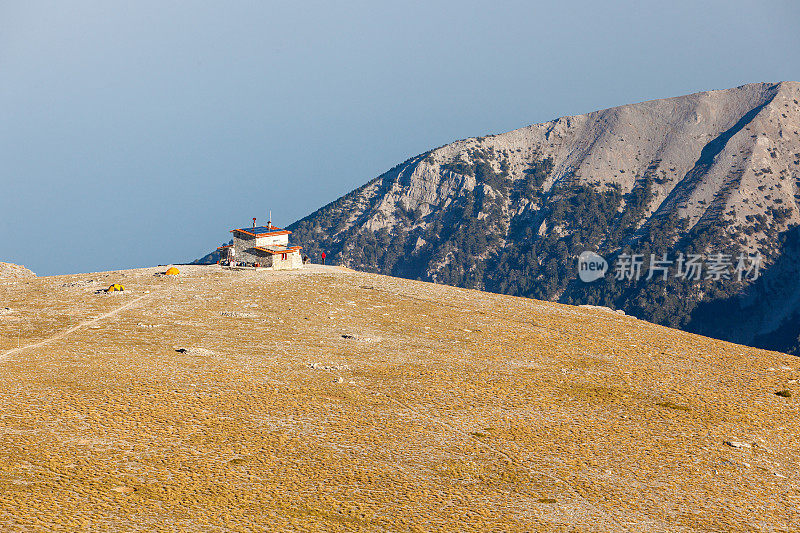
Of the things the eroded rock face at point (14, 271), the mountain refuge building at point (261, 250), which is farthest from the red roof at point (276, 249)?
the eroded rock face at point (14, 271)

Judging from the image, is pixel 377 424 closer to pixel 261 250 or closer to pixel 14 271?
pixel 261 250

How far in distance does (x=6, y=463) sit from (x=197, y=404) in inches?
425

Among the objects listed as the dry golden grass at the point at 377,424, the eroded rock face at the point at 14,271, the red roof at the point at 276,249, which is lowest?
the dry golden grass at the point at 377,424

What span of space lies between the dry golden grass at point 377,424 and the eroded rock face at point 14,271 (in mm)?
27722

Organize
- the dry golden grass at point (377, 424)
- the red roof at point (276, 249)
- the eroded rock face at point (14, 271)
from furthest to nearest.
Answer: the eroded rock face at point (14, 271), the red roof at point (276, 249), the dry golden grass at point (377, 424)

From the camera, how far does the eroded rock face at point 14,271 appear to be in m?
90.3

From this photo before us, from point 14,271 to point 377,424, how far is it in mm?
73339

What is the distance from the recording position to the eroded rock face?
296 ft

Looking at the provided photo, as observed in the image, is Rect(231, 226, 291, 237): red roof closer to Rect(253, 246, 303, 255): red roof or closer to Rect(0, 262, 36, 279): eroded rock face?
Rect(253, 246, 303, 255): red roof

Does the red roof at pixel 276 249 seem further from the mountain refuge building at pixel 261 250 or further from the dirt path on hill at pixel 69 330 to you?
the dirt path on hill at pixel 69 330

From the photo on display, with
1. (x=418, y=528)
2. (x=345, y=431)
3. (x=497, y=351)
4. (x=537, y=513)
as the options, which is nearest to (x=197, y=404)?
(x=345, y=431)

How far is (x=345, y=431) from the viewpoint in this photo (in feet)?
122

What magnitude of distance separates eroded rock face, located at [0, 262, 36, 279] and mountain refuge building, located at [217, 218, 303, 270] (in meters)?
25.5

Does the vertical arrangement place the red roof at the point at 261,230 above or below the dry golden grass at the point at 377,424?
above
